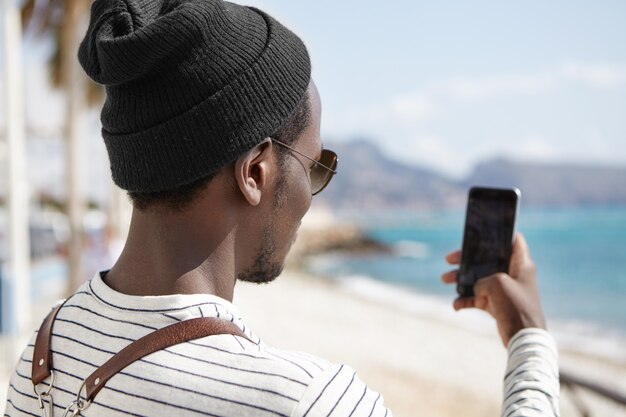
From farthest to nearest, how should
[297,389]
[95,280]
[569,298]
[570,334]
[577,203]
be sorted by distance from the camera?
[577,203], [569,298], [570,334], [95,280], [297,389]

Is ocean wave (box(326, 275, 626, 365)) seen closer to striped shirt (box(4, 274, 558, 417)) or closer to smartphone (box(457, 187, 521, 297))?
smartphone (box(457, 187, 521, 297))

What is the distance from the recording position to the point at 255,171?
3.80 feet

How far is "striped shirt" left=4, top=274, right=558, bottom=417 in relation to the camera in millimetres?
949

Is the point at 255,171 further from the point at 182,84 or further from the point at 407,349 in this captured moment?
the point at 407,349

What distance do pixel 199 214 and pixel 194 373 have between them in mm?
277

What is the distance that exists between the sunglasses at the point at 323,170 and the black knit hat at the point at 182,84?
19 centimetres

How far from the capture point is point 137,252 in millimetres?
1160

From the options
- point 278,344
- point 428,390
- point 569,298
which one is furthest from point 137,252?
point 569,298

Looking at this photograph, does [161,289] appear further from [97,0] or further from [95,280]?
[97,0]

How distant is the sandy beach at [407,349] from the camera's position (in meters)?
10.0

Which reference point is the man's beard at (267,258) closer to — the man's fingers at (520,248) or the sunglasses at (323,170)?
the sunglasses at (323,170)

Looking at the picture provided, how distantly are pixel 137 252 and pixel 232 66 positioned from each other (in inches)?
14.1

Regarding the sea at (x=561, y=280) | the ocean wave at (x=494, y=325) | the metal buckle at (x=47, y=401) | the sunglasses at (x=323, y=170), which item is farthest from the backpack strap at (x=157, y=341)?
the ocean wave at (x=494, y=325)

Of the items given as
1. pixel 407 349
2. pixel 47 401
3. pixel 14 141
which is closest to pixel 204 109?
pixel 47 401
